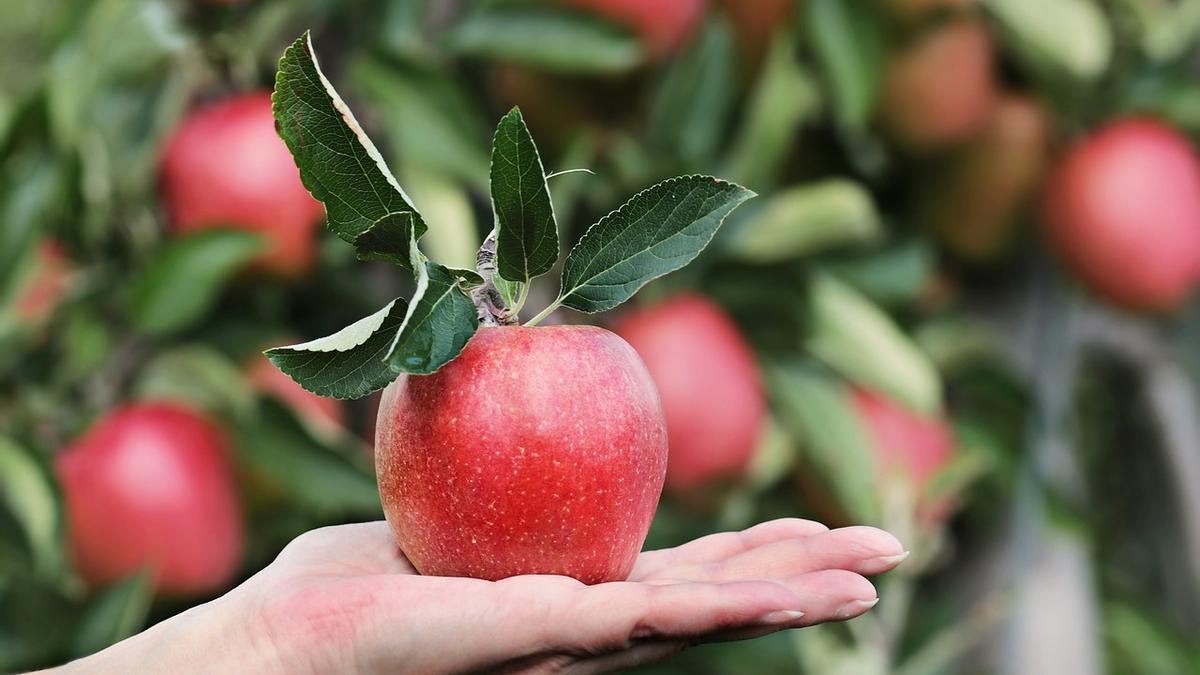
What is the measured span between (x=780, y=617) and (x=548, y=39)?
518 mm

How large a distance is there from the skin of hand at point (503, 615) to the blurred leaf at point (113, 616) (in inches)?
11.6

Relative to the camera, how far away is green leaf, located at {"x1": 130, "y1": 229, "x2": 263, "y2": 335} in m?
0.75

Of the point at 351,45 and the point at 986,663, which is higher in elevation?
the point at 351,45

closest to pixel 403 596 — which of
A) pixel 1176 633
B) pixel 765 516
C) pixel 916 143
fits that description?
pixel 765 516

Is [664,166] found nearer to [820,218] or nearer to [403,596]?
[820,218]

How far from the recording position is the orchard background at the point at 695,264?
772mm

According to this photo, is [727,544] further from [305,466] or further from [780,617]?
[305,466]

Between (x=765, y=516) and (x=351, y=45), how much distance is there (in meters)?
0.39

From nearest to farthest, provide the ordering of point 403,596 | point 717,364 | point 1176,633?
point 403,596
point 717,364
point 1176,633

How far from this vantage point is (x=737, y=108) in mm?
970

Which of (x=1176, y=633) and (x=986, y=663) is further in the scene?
(x=1176, y=633)

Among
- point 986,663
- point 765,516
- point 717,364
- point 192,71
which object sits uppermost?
point 192,71

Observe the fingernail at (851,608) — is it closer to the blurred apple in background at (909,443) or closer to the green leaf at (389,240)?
the green leaf at (389,240)

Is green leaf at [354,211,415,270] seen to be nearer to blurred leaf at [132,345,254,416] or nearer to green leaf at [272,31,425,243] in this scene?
green leaf at [272,31,425,243]
